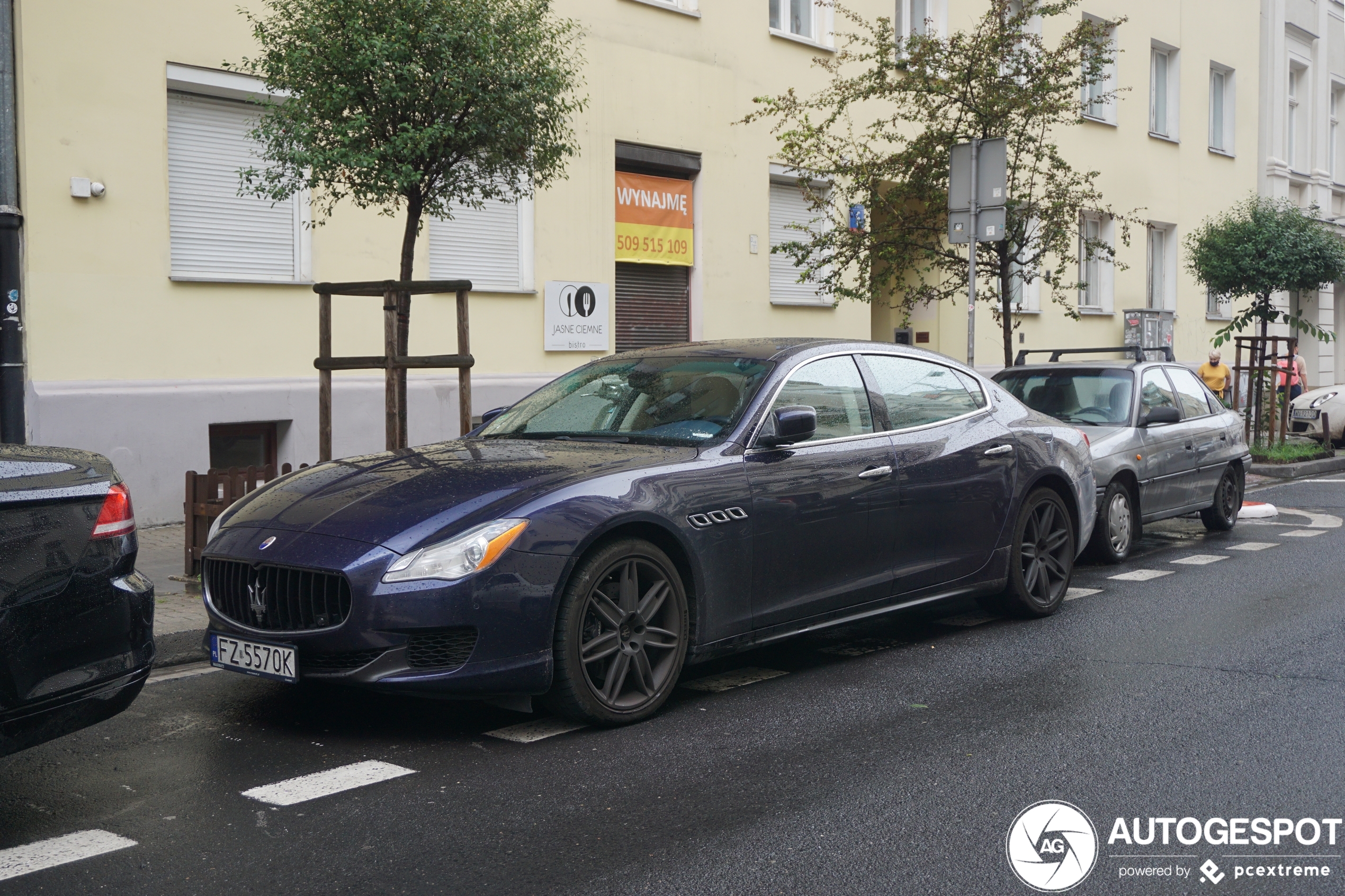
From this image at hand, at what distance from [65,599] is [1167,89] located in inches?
1045

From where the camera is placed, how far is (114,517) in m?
4.16

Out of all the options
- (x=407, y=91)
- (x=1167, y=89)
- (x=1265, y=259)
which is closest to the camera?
(x=407, y=91)

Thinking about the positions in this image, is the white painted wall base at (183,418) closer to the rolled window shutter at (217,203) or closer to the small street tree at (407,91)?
the rolled window shutter at (217,203)

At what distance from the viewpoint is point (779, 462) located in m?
5.84

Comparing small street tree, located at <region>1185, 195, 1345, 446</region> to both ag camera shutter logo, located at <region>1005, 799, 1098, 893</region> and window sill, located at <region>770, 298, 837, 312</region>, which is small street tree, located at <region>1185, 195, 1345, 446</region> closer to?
window sill, located at <region>770, 298, 837, 312</region>

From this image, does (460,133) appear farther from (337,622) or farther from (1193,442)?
(1193,442)

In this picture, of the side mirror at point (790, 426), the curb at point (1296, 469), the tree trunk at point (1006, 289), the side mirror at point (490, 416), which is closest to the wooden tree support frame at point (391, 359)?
the side mirror at point (490, 416)

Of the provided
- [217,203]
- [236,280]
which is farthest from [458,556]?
[217,203]

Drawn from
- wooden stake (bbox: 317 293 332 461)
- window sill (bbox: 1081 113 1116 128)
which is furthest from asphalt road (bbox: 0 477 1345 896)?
window sill (bbox: 1081 113 1116 128)

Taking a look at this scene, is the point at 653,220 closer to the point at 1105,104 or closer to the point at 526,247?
the point at 526,247

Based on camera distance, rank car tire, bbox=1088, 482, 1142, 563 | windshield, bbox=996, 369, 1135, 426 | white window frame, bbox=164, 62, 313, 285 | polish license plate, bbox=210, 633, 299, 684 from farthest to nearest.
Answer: white window frame, bbox=164, 62, 313, 285
windshield, bbox=996, 369, 1135, 426
car tire, bbox=1088, 482, 1142, 563
polish license plate, bbox=210, 633, 299, 684

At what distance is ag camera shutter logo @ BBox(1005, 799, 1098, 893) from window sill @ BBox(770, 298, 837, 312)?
45.2 ft

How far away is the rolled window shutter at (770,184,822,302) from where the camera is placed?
58.7ft

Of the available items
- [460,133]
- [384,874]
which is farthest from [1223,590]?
[384,874]
